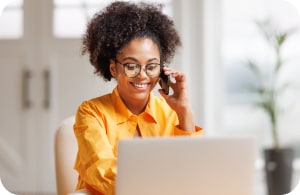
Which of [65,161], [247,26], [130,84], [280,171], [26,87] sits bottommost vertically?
[280,171]

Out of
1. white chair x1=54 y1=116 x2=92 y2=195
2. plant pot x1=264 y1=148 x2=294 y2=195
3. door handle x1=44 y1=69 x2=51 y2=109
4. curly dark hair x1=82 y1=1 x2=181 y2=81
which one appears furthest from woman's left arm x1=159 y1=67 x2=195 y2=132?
door handle x1=44 y1=69 x2=51 y2=109

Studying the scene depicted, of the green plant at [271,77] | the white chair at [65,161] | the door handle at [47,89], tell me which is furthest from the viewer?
the door handle at [47,89]

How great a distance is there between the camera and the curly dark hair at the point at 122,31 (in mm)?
1610

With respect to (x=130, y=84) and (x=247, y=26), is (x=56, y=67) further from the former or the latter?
(x=130, y=84)

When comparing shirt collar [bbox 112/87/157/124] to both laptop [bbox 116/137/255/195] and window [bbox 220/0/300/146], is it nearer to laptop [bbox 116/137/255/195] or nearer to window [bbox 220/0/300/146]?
laptop [bbox 116/137/255/195]

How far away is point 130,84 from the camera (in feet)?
5.14

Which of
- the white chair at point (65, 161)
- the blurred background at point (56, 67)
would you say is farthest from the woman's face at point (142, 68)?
the blurred background at point (56, 67)

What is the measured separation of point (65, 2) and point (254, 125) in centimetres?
180

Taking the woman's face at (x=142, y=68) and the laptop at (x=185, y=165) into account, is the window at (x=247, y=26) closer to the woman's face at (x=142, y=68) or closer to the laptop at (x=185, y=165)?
the woman's face at (x=142, y=68)

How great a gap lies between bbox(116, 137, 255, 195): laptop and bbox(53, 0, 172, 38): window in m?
3.25

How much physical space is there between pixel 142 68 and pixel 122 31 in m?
0.14

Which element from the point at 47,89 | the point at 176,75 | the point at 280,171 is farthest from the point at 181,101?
the point at 47,89

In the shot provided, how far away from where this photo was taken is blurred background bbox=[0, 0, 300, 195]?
4.21 m

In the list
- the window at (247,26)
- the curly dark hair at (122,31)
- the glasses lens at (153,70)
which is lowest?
the glasses lens at (153,70)
